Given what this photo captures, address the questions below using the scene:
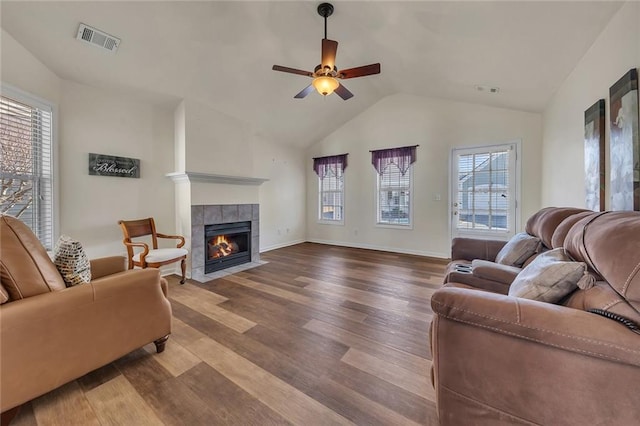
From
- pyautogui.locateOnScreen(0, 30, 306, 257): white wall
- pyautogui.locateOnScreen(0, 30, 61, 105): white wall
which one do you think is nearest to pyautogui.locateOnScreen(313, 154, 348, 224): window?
pyautogui.locateOnScreen(0, 30, 306, 257): white wall

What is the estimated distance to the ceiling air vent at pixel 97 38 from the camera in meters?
2.31

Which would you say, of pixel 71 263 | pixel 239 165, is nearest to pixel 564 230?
pixel 71 263

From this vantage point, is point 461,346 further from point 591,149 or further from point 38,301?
point 591,149

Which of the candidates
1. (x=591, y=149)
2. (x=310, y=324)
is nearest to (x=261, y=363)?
(x=310, y=324)

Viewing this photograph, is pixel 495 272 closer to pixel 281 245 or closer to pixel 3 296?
pixel 3 296

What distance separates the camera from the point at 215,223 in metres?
3.85

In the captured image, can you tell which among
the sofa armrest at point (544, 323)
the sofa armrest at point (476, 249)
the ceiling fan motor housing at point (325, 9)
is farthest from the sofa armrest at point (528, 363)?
the ceiling fan motor housing at point (325, 9)

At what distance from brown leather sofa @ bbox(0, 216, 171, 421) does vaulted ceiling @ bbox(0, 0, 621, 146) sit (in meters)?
2.13

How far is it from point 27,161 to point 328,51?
320 cm

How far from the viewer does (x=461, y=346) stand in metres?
1.03

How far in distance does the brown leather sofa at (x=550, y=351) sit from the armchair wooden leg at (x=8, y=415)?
2.08m

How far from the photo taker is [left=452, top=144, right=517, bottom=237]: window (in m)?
4.14

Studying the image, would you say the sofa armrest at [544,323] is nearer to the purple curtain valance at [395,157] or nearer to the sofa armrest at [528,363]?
the sofa armrest at [528,363]

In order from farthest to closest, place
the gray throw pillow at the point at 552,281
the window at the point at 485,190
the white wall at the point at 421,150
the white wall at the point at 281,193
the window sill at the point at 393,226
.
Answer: the white wall at the point at 281,193, the window sill at the point at 393,226, the window at the point at 485,190, the white wall at the point at 421,150, the gray throw pillow at the point at 552,281
